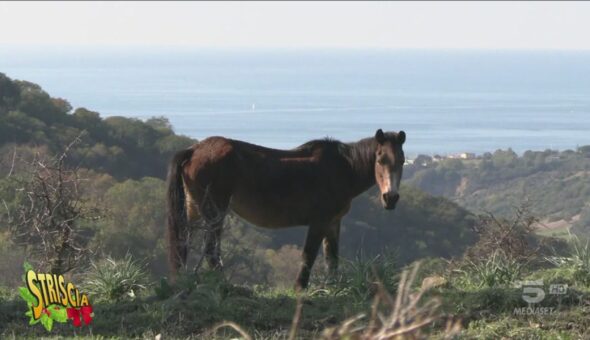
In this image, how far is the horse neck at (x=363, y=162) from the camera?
999 cm

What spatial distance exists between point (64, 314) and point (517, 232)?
642 centimetres

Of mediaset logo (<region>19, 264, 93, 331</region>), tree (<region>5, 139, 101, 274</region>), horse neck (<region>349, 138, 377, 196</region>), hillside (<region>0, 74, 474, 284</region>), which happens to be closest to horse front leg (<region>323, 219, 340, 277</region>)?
horse neck (<region>349, 138, 377, 196</region>)

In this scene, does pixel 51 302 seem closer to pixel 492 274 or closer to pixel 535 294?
pixel 535 294

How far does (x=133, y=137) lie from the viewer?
49375mm

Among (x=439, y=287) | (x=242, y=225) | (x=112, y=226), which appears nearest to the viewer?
(x=439, y=287)

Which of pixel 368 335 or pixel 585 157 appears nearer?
pixel 368 335

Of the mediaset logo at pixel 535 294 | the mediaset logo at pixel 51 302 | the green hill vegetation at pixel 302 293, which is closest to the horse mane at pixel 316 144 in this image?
the green hill vegetation at pixel 302 293

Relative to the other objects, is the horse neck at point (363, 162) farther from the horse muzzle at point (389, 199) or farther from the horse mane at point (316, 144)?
the horse muzzle at point (389, 199)

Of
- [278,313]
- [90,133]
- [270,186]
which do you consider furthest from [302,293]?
[90,133]

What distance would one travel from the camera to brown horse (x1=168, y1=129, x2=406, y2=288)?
9.89 meters

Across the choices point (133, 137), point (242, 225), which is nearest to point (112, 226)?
point (242, 225)

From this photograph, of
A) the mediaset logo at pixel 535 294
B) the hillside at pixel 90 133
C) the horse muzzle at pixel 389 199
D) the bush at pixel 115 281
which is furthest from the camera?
the hillside at pixel 90 133

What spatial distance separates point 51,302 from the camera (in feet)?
25.6

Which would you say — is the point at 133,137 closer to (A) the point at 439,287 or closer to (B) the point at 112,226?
(B) the point at 112,226
